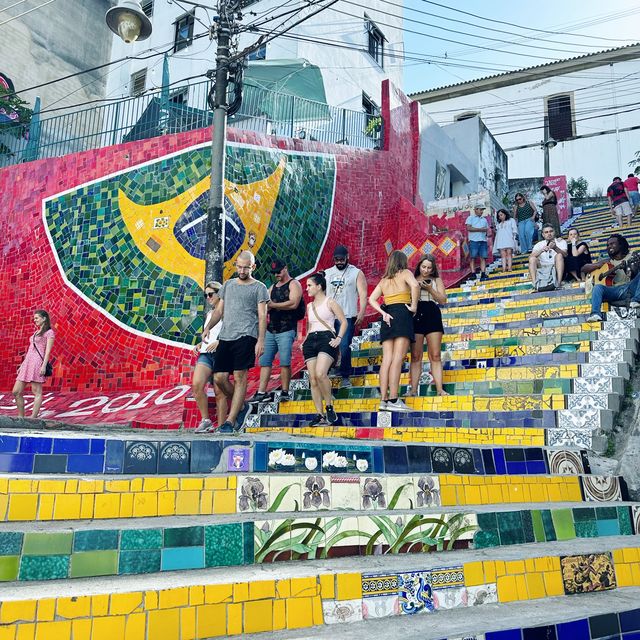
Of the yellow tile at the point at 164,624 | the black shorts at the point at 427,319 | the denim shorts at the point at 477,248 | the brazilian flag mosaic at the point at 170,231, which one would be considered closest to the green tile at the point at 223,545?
the yellow tile at the point at 164,624

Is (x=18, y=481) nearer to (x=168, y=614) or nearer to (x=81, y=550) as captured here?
(x=81, y=550)

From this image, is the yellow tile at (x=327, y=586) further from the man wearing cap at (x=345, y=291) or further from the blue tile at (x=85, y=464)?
the man wearing cap at (x=345, y=291)

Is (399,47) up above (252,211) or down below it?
above

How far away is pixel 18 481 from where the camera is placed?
268 centimetres

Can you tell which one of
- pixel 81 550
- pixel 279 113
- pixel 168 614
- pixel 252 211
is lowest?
pixel 168 614

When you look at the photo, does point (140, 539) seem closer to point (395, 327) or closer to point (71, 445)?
point (71, 445)

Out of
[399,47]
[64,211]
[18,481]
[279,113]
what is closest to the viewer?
[18,481]

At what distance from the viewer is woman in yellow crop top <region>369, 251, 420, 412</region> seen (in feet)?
19.9

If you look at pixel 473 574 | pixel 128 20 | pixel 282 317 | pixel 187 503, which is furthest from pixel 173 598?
pixel 128 20

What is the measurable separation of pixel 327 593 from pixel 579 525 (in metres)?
1.83

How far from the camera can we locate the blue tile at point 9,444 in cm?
321

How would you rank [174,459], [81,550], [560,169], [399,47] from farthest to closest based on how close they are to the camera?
1. [560,169]
2. [399,47]
3. [174,459]
4. [81,550]

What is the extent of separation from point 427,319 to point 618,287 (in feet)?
7.72

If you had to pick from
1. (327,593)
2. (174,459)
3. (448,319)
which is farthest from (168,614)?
(448,319)
